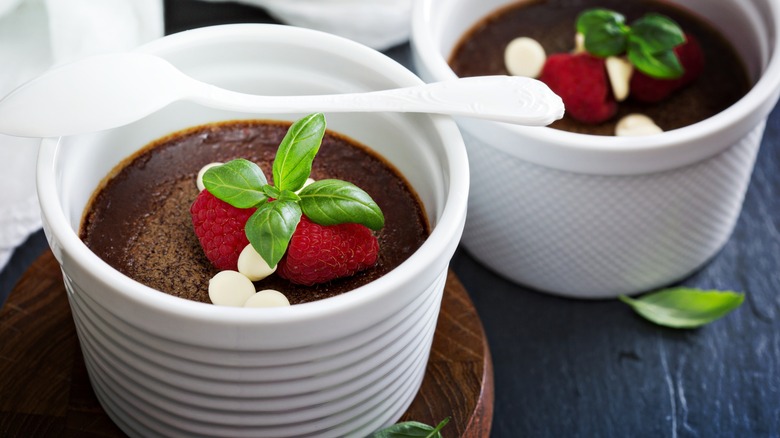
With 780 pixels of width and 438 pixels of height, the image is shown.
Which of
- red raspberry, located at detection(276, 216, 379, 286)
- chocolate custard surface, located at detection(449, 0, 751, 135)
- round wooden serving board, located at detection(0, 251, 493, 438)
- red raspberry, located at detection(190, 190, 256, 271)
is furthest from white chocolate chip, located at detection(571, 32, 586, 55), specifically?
red raspberry, located at detection(190, 190, 256, 271)

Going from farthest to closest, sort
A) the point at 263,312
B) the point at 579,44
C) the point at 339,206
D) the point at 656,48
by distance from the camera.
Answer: the point at 579,44
the point at 656,48
the point at 339,206
the point at 263,312

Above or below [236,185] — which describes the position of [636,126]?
below

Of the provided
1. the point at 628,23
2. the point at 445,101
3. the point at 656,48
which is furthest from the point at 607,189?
the point at 628,23

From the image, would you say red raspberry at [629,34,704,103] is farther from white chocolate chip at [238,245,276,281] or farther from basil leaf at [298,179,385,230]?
white chocolate chip at [238,245,276,281]

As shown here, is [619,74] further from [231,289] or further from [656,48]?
[231,289]

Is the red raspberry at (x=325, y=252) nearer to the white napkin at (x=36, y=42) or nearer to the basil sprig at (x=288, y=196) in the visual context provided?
the basil sprig at (x=288, y=196)

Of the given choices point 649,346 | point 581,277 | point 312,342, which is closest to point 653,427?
point 649,346

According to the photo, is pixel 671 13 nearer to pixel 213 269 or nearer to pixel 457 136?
pixel 457 136

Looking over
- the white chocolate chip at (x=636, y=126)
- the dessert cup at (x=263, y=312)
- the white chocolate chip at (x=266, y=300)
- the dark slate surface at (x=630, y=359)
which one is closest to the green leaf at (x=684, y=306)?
the dark slate surface at (x=630, y=359)
